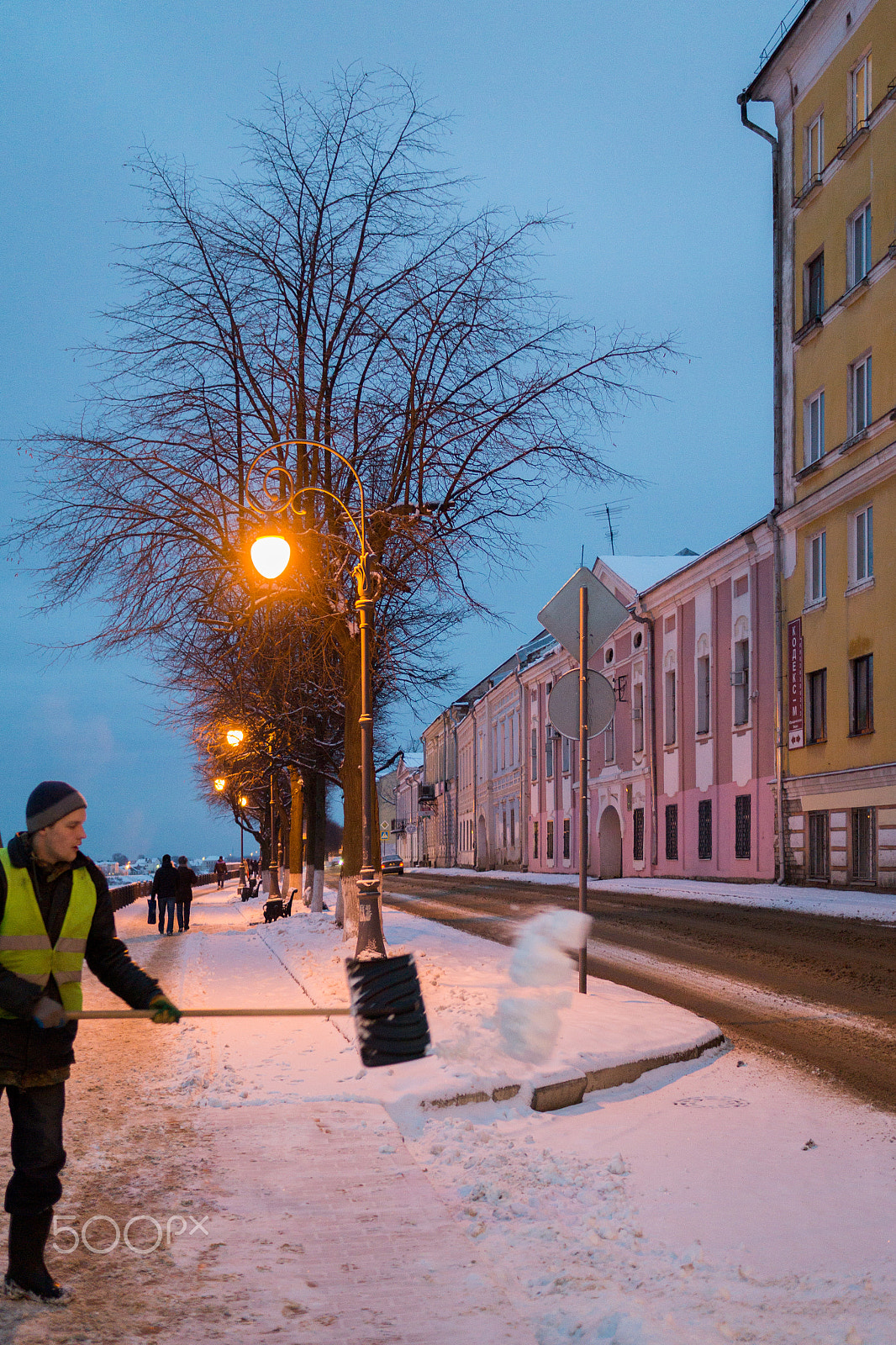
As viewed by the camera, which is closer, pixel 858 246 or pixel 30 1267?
pixel 30 1267

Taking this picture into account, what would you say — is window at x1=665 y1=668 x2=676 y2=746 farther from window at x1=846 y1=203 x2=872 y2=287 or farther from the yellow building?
window at x1=846 y1=203 x2=872 y2=287

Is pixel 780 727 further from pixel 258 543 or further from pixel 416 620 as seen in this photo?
pixel 258 543

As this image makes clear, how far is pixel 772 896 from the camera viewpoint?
24.2 metres

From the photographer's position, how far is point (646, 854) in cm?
3888

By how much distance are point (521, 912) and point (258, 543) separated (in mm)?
13670

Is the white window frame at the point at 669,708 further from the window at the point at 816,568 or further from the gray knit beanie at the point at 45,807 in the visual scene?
the gray knit beanie at the point at 45,807

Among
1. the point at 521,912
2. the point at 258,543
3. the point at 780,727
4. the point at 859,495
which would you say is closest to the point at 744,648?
the point at 780,727

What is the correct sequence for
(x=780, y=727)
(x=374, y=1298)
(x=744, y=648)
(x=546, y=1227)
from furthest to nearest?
(x=744, y=648), (x=780, y=727), (x=546, y=1227), (x=374, y=1298)

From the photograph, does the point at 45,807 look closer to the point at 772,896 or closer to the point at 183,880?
the point at 772,896

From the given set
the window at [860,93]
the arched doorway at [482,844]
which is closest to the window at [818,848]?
the window at [860,93]

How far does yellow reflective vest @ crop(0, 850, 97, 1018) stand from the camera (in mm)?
4176

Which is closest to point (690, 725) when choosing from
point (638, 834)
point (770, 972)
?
point (638, 834)

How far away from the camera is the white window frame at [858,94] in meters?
26.1

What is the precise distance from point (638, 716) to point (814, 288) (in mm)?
15481
